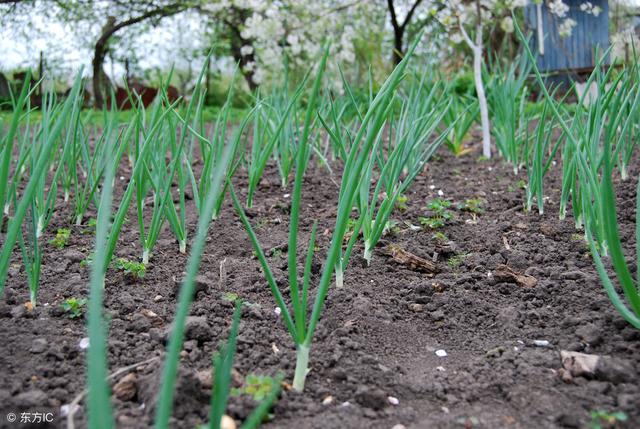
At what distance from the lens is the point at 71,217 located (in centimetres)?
202

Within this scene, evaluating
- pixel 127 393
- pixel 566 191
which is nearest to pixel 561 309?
pixel 566 191

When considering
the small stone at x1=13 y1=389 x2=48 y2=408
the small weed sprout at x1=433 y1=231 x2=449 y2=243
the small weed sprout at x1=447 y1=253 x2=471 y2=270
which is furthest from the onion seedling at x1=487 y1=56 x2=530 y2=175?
the small stone at x1=13 y1=389 x2=48 y2=408

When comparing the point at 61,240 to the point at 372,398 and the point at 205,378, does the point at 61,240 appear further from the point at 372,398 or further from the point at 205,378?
the point at 372,398

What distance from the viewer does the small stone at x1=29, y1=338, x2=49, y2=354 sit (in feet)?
3.53

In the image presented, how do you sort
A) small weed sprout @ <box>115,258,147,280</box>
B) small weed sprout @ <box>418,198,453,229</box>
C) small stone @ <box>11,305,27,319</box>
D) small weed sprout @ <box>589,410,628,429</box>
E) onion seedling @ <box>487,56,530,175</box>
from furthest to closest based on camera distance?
onion seedling @ <box>487,56,530,175</box>
small weed sprout @ <box>418,198,453,229</box>
small weed sprout @ <box>115,258,147,280</box>
small stone @ <box>11,305,27,319</box>
small weed sprout @ <box>589,410,628,429</box>

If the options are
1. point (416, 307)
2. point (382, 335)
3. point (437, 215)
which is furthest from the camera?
point (437, 215)

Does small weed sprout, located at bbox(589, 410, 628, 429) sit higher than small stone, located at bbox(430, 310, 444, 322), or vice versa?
small weed sprout, located at bbox(589, 410, 628, 429)

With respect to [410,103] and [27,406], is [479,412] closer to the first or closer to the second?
[27,406]

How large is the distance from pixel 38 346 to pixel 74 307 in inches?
7.0

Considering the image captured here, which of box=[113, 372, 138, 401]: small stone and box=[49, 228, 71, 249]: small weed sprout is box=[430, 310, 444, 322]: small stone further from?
box=[49, 228, 71, 249]: small weed sprout

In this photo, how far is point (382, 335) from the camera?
122 cm

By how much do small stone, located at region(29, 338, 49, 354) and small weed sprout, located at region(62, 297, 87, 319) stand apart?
5.7 inches

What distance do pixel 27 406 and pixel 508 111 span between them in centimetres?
225

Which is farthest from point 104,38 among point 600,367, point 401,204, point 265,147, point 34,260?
point 600,367
